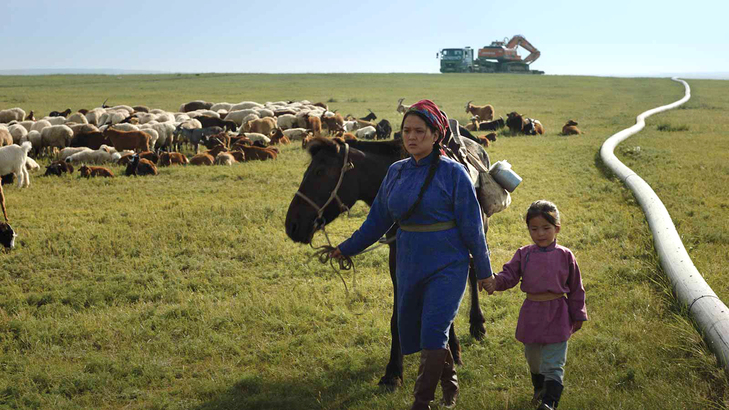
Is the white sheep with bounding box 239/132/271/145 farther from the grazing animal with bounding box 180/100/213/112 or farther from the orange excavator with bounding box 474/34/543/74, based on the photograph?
the orange excavator with bounding box 474/34/543/74

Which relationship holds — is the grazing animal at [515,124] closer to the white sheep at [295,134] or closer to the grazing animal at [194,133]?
the white sheep at [295,134]

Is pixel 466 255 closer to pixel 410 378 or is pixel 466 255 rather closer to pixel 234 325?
pixel 410 378

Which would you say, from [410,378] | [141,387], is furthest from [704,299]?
[141,387]

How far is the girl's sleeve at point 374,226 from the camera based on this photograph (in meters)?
3.69

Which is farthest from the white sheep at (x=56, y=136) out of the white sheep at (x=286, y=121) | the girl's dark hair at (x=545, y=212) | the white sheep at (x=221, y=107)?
the girl's dark hair at (x=545, y=212)

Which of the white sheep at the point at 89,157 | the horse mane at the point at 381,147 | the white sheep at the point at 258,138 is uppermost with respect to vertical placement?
the horse mane at the point at 381,147

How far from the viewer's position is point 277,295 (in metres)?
6.38

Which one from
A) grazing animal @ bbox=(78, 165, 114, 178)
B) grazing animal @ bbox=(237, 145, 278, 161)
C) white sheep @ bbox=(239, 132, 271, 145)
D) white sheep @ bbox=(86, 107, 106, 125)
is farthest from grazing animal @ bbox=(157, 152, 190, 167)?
white sheep @ bbox=(86, 107, 106, 125)

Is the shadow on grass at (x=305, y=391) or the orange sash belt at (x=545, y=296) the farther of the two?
the shadow on grass at (x=305, y=391)

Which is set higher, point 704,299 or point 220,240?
point 704,299

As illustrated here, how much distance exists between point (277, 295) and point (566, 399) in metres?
3.39

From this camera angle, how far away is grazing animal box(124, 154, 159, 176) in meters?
14.2

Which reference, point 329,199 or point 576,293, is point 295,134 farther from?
point 576,293

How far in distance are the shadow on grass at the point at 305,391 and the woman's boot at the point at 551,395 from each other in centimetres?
118
